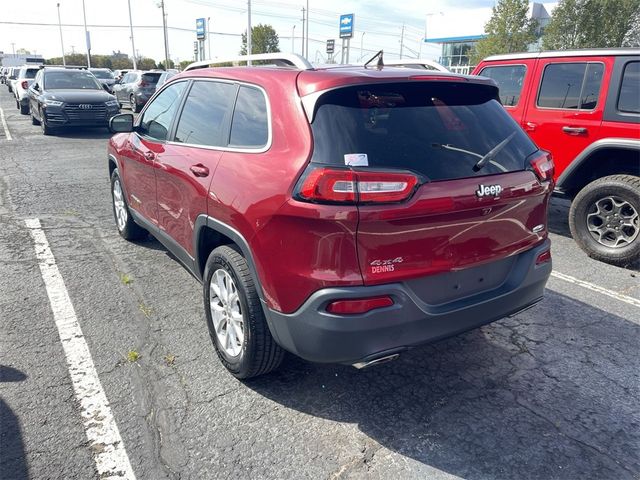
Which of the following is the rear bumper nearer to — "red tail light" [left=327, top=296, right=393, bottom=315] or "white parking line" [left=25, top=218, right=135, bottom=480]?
"red tail light" [left=327, top=296, right=393, bottom=315]

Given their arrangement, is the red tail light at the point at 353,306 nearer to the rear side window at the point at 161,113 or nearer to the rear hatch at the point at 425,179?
the rear hatch at the point at 425,179

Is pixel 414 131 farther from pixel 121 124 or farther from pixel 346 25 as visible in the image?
pixel 346 25

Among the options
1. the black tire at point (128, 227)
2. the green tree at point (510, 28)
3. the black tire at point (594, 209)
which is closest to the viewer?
the black tire at point (594, 209)

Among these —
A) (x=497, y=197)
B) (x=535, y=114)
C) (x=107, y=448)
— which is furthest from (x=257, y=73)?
(x=535, y=114)

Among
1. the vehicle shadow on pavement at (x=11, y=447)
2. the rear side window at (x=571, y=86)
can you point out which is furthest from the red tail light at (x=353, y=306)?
the rear side window at (x=571, y=86)

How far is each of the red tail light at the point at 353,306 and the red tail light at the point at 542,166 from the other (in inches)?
51.5

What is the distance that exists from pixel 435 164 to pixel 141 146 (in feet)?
9.39

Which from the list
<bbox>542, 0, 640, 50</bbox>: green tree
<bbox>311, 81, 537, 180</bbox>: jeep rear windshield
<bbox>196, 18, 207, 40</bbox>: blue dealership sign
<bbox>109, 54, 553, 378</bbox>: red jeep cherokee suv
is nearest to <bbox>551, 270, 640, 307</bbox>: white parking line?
<bbox>109, 54, 553, 378</bbox>: red jeep cherokee suv

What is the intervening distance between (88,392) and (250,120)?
1839 mm

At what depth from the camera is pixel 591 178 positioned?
5555 millimetres

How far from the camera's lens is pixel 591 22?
85.2 ft

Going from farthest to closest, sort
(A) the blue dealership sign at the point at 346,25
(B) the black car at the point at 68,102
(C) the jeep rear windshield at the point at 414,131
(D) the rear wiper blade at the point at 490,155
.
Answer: (A) the blue dealership sign at the point at 346,25, (B) the black car at the point at 68,102, (D) the rear wiper blade at the point at 490,155, (C) the jeep rear windshield at the point at 414,131

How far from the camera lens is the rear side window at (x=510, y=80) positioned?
6075 mm

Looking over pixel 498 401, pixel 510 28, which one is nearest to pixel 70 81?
pixel 498 401
